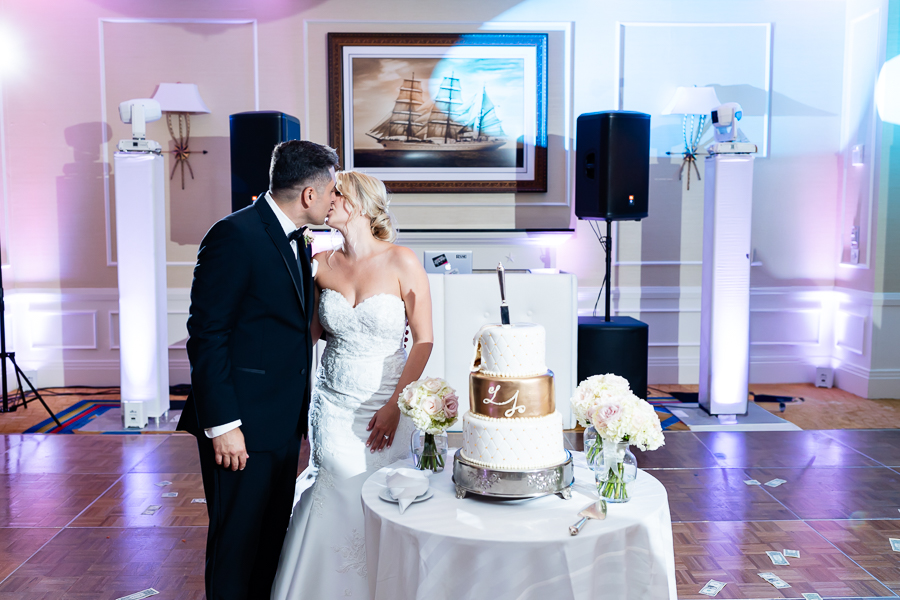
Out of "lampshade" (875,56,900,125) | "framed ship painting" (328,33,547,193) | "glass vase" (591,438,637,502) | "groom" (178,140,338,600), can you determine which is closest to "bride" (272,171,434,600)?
"groom" (178,140,338,600)

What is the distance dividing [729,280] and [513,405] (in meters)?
3.67

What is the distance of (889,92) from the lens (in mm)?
5391

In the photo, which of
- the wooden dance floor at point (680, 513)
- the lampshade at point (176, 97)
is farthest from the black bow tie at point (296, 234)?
the lampshade at point (176, 97)

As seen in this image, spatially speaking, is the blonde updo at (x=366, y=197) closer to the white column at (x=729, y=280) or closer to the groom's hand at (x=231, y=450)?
the groom's hand at (x=231, y=450)

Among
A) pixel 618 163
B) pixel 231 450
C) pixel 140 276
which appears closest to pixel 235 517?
pixel 231 450

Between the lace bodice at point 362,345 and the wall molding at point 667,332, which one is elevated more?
the lace bodice at point 362,345

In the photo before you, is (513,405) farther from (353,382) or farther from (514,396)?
(353,382)

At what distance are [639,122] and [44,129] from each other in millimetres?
4510

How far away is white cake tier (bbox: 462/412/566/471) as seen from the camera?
1.72 m

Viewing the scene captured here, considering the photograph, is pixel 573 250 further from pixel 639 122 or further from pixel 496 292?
pixel 496 292

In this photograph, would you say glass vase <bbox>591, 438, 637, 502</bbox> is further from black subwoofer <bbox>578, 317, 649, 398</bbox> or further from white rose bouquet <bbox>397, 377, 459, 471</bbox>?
black subwoofer <bbox>578, 317, 649, 398</bbox>

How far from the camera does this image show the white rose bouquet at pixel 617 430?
176 cm

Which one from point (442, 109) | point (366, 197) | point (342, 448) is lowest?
point (342, 448)

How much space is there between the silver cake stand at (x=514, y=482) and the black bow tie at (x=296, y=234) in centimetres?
84
